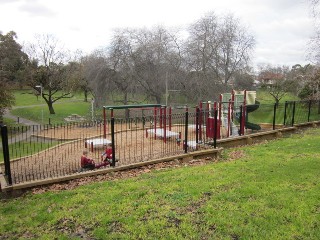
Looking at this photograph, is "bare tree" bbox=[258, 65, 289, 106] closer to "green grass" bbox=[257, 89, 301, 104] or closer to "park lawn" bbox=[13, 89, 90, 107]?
"green grass" bbox=[257, 89, 301, 104]

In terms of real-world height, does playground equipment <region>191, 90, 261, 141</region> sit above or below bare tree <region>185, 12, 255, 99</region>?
below

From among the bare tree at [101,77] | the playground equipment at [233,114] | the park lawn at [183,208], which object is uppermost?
the bare tree at [101,77]

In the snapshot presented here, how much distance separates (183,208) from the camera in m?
4.46

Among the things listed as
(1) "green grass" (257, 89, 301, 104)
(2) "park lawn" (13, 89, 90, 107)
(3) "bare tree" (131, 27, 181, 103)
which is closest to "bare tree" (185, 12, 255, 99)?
(3) "bare tree" (131, 27, 181, 103)

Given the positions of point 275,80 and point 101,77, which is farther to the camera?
point 275,80

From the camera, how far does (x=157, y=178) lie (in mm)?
6332

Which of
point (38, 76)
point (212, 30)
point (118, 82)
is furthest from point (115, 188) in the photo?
point (38, 76)

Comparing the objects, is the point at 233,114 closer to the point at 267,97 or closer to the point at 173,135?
the point at 173,135

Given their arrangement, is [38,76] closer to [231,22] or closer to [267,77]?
[231,22]

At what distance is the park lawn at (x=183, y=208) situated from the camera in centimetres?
373

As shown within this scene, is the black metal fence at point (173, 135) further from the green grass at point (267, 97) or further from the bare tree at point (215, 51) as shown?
the green grass at point (267, 97)

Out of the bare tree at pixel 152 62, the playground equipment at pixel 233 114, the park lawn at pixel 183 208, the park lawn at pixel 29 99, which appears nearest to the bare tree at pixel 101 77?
the bare tree at pixel 152 62

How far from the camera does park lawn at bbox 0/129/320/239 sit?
3730 millimetres

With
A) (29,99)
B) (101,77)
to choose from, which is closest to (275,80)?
(101,77)
